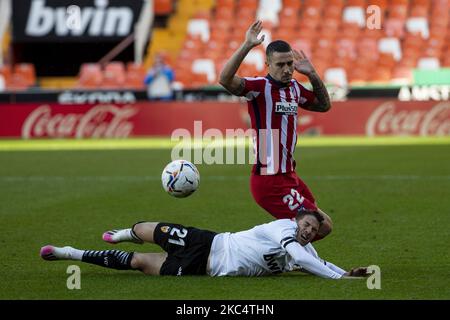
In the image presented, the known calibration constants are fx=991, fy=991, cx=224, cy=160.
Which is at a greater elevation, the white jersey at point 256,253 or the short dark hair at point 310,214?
the short dark hair at point 310,214

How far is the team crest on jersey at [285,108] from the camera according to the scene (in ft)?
27.1

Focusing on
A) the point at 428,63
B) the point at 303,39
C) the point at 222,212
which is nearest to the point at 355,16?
the point at 303,39

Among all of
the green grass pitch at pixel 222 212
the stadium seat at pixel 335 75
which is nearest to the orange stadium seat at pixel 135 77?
the stadium seat at pixel 335 75

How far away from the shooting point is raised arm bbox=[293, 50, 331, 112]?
830 cm

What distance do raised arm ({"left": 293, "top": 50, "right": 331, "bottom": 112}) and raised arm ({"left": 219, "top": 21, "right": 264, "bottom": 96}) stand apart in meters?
0.56

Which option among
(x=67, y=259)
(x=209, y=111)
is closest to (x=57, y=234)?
(x=67, y=259)

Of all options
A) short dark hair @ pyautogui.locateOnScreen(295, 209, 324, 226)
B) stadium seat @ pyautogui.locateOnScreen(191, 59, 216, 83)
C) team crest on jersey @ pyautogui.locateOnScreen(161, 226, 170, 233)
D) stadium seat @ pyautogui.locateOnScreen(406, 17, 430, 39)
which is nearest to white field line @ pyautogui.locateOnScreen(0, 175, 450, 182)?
short dark hair @ pyautogui.locateOnScreen(295, 209, 324, 226)

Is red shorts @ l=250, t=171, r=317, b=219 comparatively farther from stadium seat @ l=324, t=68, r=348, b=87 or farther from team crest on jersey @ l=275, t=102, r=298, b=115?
stadium seat @ l=324, t=68, r=348, b=87

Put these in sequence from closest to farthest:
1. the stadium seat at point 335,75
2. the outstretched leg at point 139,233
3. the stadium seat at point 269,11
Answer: the outstretched leg at point 139,233
the stadium seat at point 335,75
the stadium seat at point 269,11

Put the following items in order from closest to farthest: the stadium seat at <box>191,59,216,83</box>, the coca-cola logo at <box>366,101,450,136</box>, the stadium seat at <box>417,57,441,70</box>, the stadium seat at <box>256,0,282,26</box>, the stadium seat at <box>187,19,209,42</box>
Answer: the coca-cola logo at <box>366,101,450,136</box> → the stadium seat at <box>417,57,441,70</box> → the stadium seat at <box>191,59,216,83</box> → the stadium seat at <box>256,0,282,26</box> → the stadium seat at <box>187,19,209,42</box>

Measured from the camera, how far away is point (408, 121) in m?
24.3

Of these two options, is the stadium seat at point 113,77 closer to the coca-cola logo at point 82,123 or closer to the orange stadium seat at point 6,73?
the orange stadium seat at point 6,73

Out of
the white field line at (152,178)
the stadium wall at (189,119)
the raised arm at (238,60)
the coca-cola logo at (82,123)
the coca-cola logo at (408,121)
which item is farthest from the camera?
the coca-cola logo at (82,123)

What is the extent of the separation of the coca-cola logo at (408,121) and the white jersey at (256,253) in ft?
54.5
